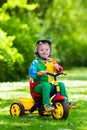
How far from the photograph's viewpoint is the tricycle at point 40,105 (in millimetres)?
8914

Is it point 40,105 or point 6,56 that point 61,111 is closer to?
point 40,105

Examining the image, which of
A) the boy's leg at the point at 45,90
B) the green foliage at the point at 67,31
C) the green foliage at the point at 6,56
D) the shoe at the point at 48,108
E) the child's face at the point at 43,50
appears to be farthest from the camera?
the green foliage at the point at 67,31

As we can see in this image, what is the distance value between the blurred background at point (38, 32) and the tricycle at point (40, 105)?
30.0ft

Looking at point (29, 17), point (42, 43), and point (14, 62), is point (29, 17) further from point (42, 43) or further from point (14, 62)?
point (42, 43)

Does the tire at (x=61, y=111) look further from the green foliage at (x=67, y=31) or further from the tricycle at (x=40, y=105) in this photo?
the green foliage at (x=67, y=31)

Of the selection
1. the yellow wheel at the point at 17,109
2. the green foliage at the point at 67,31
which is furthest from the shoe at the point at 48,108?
the green foliage at the point at 67,31

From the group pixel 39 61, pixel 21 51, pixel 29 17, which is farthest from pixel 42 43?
pixel 29 17

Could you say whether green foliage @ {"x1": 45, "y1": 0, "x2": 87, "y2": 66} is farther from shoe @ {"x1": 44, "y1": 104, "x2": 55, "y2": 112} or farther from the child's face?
shoe @ {"x1": 44, "y1": 104, "x2": 55, "y2": 112}

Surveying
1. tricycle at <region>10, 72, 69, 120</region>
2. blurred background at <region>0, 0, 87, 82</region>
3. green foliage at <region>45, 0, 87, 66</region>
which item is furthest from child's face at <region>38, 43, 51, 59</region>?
green foliage at <region>45, 0, 87, 66</region>

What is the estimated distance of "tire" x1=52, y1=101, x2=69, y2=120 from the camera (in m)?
8.88

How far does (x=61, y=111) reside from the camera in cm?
888

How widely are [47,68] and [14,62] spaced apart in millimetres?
11242

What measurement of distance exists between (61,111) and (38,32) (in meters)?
16.5

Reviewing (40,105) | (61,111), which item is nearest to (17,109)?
(40,105)
